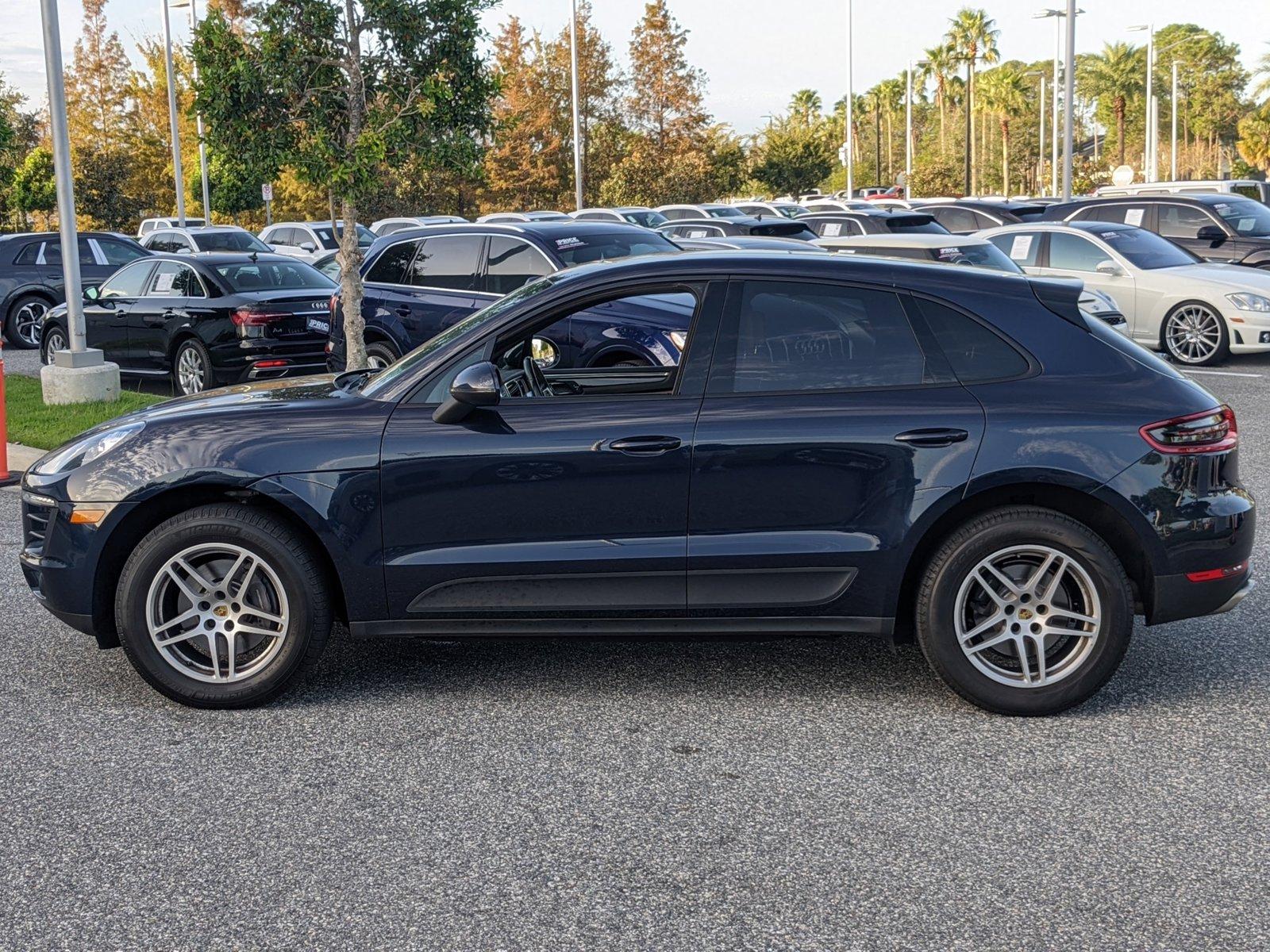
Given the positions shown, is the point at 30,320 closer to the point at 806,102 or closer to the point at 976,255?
the point at 976,255

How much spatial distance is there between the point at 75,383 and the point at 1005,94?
3333 inches

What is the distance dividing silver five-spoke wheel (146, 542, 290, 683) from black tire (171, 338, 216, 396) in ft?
29.7

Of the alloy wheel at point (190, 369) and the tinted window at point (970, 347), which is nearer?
the tinted window at point (970, 347)

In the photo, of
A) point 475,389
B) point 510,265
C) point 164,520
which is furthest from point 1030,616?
point 510,265

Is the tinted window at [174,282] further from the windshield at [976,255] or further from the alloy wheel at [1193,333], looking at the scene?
the alloy wheel at [1193,333]

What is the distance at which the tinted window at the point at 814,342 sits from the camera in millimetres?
5094

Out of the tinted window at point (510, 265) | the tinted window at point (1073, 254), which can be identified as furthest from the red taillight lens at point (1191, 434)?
the tinted window at point (1073, 254)

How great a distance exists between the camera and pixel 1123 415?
196 inches

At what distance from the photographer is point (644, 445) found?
5012 millimetres

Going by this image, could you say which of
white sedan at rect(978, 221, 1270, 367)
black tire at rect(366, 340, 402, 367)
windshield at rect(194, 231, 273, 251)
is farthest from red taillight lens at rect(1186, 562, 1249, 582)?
windshield at rect(194, 231, 273, 251)

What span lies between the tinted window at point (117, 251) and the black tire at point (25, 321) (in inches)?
45.5

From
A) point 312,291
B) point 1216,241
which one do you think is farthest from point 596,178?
point 312,291

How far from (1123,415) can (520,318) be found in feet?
7.24

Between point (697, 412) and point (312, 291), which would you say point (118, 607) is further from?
point (312, 291)
